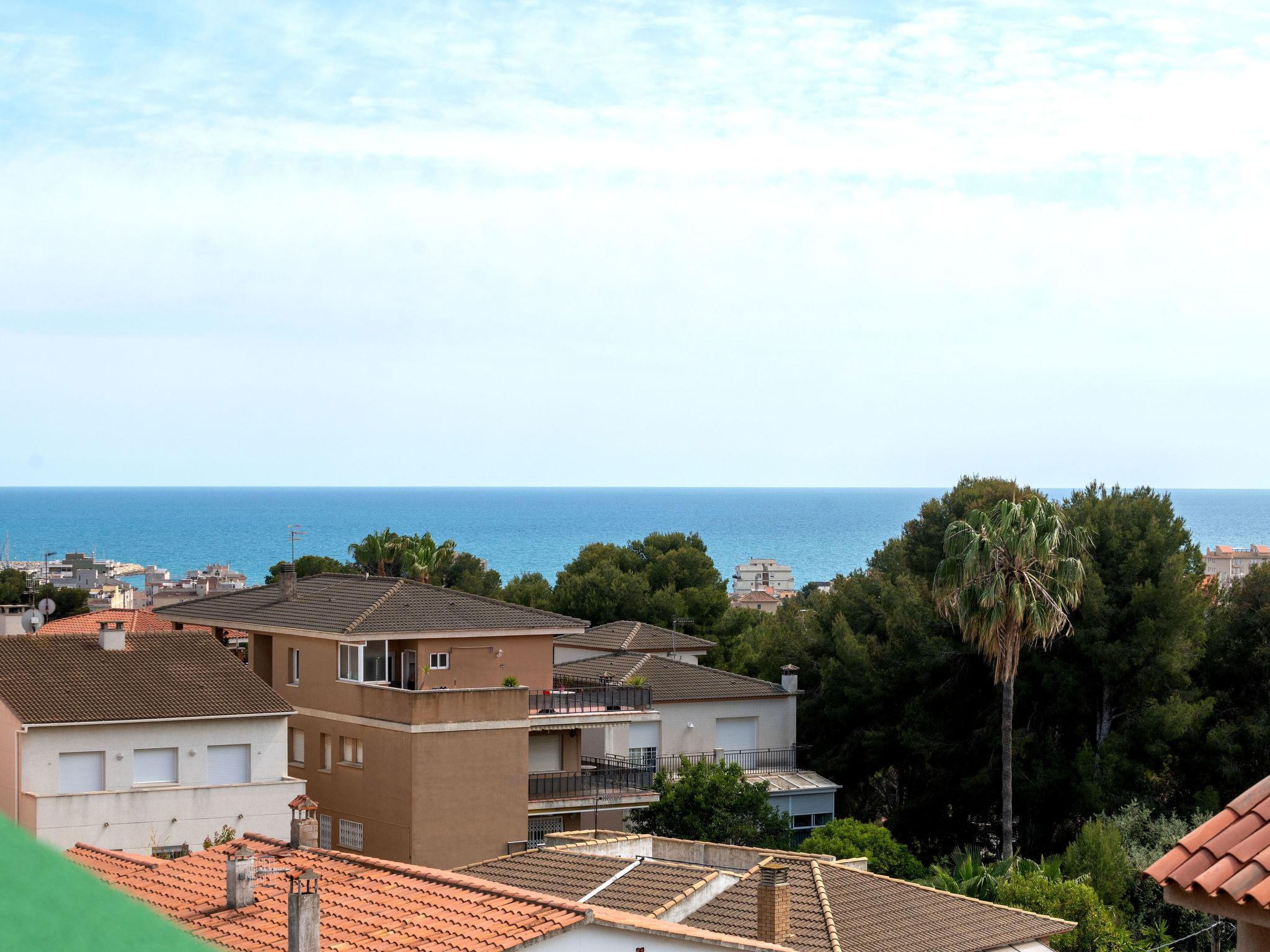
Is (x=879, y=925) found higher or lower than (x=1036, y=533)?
lower

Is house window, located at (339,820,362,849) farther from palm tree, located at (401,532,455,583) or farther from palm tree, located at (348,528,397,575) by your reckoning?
palm tree, located at (348,528,397,575)

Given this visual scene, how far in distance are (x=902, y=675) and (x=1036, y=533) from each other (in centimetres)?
897

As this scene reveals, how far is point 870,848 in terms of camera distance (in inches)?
Result: 1508

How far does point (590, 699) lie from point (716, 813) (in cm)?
698

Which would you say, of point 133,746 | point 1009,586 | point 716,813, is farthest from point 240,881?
point 1009,586

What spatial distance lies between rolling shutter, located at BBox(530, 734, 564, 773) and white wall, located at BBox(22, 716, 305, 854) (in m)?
9.80

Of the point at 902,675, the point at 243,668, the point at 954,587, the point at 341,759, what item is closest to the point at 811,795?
the point at 902,675

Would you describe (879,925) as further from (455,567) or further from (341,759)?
(455,567)

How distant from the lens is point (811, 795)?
48.5 meters

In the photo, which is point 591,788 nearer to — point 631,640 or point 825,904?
point 631,640

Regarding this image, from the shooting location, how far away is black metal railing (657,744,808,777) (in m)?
49.5

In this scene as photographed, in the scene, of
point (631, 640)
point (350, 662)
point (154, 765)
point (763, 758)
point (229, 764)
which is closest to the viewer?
point (154, 765)

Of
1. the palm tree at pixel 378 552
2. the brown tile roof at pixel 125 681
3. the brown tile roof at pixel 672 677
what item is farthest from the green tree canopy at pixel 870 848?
the palm tree at pixel 378 552

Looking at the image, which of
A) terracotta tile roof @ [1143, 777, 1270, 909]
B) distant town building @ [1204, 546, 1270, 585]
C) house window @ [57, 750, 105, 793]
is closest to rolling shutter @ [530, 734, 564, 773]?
house window @ [57, 750, 105, 793]
